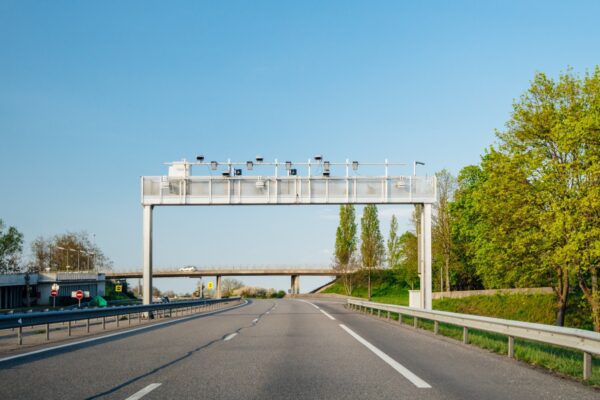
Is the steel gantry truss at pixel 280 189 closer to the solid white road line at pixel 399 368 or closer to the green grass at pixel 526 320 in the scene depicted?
the green grass at pixel 526 320

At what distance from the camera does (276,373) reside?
28.5ft

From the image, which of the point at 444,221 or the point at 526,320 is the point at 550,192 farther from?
the point at 444,221

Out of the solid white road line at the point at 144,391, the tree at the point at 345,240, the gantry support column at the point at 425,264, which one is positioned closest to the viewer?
the solid white road line at the point at 144,391

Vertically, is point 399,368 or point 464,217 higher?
point 464,217

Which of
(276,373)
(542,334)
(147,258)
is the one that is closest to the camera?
(276,373)

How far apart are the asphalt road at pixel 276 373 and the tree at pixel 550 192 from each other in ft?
51.9

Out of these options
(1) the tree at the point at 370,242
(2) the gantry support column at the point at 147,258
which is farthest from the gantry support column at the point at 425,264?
(1) the tree at the point at 370,242

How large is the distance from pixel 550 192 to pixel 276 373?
78.8 feet

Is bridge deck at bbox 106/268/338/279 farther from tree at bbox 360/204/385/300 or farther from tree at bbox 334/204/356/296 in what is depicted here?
tree at bbox 360/204/385/300

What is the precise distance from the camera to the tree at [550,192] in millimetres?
26859

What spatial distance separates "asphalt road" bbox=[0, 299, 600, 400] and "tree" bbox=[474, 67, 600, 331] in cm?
1583

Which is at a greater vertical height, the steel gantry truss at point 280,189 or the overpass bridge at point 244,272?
the steel gantry truss at point 280,189

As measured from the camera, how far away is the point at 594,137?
27.8 m

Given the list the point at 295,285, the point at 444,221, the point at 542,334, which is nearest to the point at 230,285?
the point at 295,285
